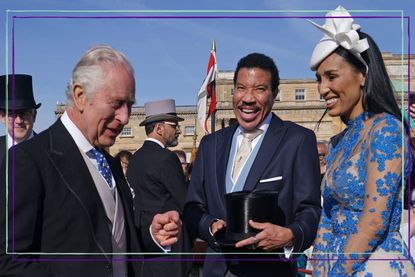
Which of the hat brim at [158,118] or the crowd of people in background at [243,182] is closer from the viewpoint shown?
the crowd of people in background at [243,182]

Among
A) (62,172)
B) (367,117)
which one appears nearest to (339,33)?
(367,117)

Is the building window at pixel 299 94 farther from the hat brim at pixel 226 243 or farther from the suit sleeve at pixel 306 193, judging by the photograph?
the hat brim at pixel 226 243

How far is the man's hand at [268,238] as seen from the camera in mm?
3059

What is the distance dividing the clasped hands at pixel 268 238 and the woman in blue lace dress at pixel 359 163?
20 centimetres

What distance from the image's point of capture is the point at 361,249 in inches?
115

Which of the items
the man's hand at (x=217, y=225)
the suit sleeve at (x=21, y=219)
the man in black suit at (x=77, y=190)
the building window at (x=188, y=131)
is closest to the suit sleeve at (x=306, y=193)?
the man's hand at (x=217, y=225)

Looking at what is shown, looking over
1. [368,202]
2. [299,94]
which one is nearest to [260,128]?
[299,94]

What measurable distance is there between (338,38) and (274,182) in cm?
92

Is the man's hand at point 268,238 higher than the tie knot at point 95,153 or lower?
lower

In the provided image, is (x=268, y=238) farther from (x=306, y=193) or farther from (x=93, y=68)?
(x=93, y=68)

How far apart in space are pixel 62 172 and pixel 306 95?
5.99ft

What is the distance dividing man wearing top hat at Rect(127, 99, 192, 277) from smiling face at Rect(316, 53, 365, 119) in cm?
321

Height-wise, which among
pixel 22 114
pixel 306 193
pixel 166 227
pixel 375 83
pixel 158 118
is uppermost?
pixel 158 118

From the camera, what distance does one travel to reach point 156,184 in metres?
6.23
